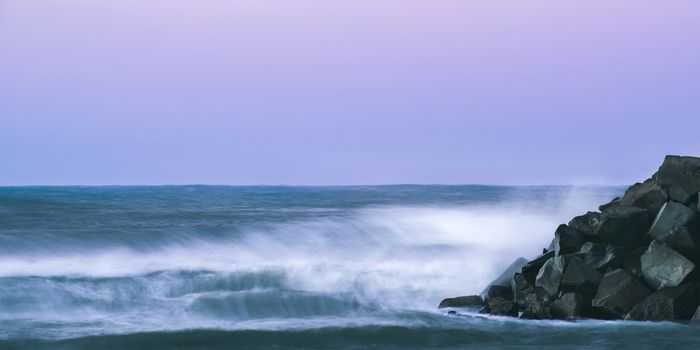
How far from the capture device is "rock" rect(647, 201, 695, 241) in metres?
10.7

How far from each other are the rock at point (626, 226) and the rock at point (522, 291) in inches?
48.3

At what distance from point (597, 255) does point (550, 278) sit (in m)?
0.73

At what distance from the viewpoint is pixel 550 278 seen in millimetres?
10945

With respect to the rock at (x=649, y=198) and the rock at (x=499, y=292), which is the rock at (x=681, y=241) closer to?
the rock at (x=649, y=198)

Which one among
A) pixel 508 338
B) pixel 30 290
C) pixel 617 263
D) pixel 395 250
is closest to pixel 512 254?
pixel 395 250

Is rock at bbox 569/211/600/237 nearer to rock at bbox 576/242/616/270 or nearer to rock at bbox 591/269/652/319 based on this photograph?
rock at bbox 576/242/616/270

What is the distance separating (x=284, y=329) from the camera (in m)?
10.6

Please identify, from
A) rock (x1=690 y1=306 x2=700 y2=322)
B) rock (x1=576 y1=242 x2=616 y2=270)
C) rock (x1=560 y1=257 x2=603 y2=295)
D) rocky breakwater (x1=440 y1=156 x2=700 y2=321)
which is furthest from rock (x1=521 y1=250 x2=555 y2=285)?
rock (x1=690 y1=306 x2=700 y2=322)

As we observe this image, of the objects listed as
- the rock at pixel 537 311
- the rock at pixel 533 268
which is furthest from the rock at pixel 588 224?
the rock at pixel 537 311

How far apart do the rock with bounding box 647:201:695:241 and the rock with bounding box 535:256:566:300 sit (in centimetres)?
125

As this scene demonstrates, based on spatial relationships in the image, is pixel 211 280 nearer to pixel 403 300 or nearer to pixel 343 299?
pixel 343 299

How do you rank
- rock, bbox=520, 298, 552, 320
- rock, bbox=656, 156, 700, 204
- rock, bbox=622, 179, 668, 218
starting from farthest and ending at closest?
rock, bbox=622, 179, 668, 218, rock, bbox=656, 156, 700, 204, rock, bbox=520, 298, 552, 320

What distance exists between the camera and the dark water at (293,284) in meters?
9.86

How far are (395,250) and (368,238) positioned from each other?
79.2 inches
